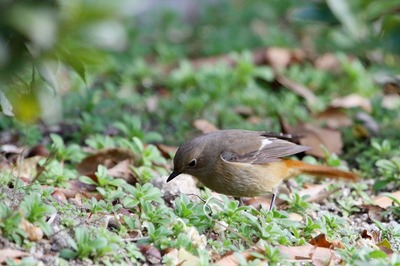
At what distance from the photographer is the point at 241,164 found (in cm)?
541

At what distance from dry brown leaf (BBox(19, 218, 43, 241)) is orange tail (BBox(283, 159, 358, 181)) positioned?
7.03 feet

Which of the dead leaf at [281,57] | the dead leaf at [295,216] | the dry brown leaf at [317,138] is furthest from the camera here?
the dead leaf at [281,57]

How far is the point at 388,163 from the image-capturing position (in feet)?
18.7

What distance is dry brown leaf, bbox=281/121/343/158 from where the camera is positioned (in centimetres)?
630

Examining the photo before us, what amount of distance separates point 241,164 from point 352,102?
2.49 meters

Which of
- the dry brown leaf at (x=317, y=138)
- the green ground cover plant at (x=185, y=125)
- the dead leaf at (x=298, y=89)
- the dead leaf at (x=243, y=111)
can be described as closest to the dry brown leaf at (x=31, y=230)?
the green ground cover plant at (x=185, y=125)

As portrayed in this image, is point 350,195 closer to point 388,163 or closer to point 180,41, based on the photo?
point 388,163

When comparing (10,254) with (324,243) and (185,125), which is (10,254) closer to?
(324,243)

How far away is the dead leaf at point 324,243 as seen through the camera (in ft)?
14.3

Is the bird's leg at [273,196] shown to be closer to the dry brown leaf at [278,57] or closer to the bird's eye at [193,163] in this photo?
the bird's eye at [193,163]

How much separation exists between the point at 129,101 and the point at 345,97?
81.1 inches

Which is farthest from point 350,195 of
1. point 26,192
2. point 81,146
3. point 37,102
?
point 37,102

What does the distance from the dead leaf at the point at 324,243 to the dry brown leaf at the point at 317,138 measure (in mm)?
1893

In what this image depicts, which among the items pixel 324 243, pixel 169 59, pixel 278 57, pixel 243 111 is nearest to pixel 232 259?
pixel 324 243
